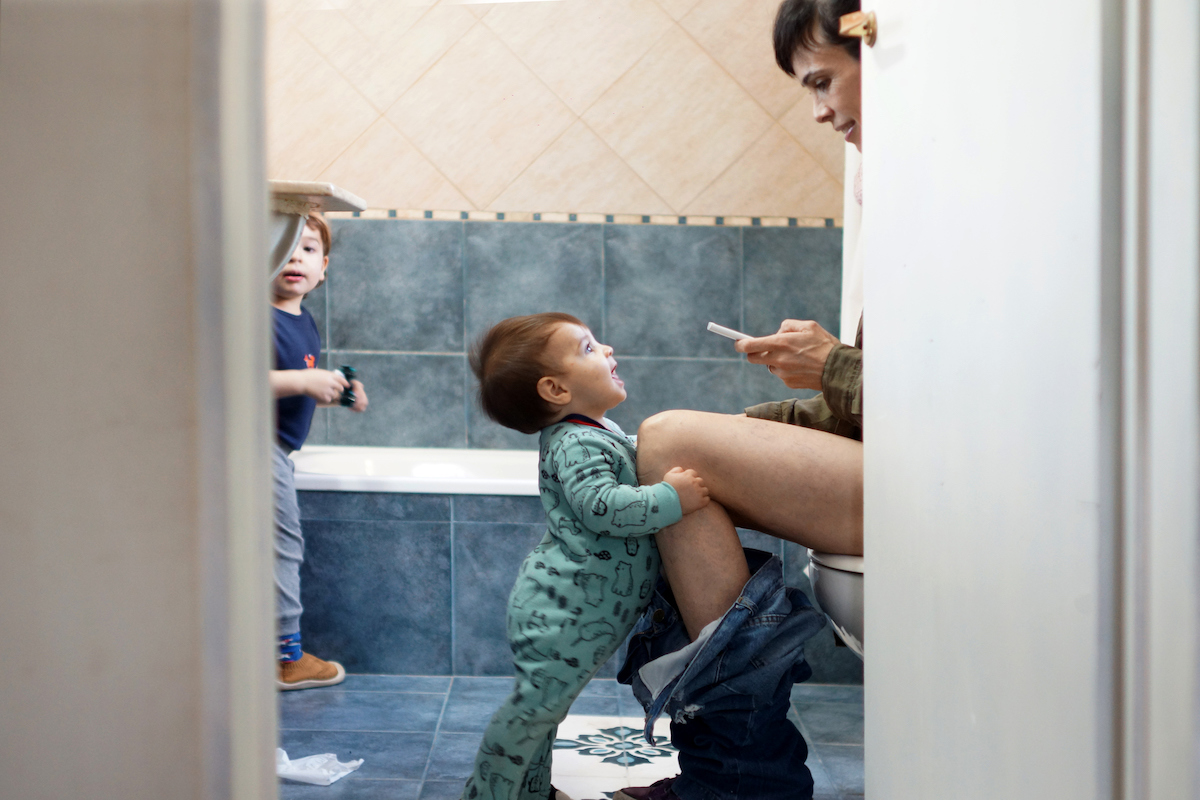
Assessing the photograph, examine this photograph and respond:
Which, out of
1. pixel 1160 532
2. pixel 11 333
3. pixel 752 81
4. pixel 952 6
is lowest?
pixel 1160 532

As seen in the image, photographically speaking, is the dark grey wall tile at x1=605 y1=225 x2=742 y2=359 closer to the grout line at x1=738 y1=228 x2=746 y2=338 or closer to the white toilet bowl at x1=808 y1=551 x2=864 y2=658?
the grout line at x1=738 y1=228 x2=746 y2=338

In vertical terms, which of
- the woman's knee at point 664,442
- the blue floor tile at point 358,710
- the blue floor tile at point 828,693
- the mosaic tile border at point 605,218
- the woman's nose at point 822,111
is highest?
the mosaic tile border at point 605,218

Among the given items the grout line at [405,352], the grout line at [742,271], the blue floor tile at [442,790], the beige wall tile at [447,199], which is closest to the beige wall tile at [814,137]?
the grout line at [742,271]

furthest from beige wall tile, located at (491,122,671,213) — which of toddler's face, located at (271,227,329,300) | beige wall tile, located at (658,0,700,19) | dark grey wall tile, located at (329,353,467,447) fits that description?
toddler's face, located at (271,227,329,300)

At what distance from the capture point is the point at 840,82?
1.08 meters

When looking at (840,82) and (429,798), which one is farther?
(429,798)

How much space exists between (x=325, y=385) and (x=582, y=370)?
0.54m

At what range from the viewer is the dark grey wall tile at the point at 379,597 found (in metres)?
1.79

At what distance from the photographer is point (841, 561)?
3.22 feet

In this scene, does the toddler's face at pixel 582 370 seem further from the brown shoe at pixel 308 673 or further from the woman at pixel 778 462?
the brown shoe at pixel 308 673

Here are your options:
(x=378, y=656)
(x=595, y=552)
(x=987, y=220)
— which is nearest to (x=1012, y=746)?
(x=987, y=220)

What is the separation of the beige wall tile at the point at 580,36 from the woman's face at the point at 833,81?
1.51 metres

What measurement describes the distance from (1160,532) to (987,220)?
0.27 metres

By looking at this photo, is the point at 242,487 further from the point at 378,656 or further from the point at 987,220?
the point at 378,656
